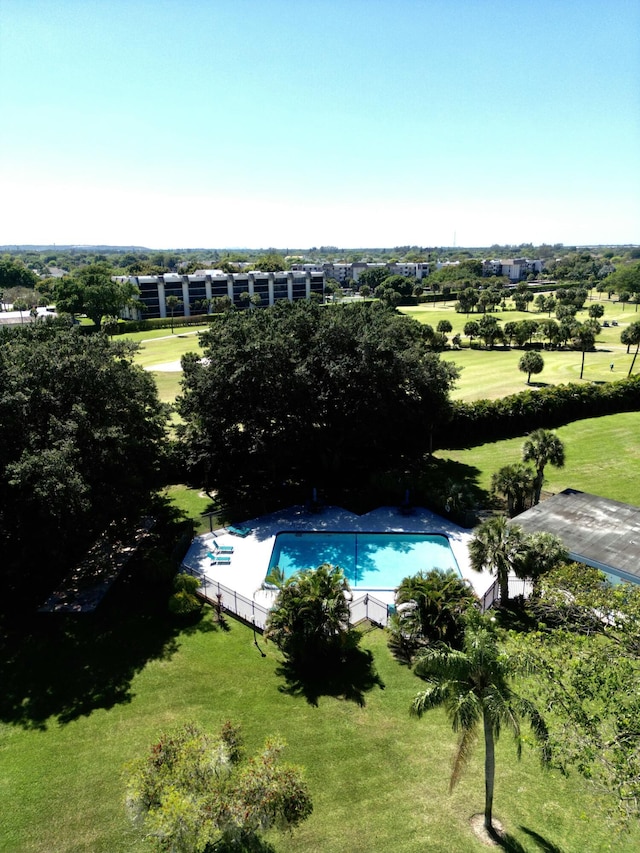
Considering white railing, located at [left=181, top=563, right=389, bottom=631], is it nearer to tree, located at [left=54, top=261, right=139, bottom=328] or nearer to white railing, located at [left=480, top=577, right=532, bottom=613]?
white railing, located at [left=480, top=577, right=532, bottom=613]

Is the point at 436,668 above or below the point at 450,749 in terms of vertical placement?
above

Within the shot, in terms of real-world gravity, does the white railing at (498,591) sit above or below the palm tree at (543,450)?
below

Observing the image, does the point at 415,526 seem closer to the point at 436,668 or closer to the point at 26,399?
the point at 436,668

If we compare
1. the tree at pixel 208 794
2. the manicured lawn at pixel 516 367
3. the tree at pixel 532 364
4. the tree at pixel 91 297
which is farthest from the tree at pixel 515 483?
the tree at pixel 91 297

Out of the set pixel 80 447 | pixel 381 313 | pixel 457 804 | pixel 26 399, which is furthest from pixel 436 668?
pixel 381 313

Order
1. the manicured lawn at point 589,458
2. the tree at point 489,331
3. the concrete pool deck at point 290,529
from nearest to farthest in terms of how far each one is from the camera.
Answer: the concrete pool deck at point 290,529, the manicured lawn at point 589,458, the tree at point 489,331

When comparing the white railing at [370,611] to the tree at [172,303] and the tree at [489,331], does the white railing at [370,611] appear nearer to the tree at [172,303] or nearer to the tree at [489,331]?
the tree at [489,331]
